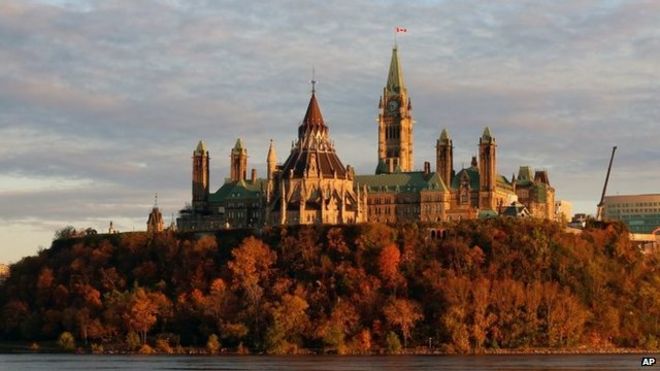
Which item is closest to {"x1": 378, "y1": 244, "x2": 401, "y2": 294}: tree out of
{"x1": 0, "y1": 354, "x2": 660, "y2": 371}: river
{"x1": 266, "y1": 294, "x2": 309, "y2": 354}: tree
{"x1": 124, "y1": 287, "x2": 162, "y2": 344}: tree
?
{"x1": 266, "y1": 294, "x2": 309, "y2": 354}: tree

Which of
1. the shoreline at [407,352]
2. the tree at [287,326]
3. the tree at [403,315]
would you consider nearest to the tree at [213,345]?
the shoreline at [407,352]

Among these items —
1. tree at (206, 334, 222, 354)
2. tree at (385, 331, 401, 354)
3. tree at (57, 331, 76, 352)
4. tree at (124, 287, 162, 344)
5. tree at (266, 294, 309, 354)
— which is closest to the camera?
tree at (385, 331, 401, 354)

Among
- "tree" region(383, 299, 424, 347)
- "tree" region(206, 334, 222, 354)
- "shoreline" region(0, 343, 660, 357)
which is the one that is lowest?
"shoreline" region(0, 343, 660, 357)

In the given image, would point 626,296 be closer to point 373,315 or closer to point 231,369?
point 373,315

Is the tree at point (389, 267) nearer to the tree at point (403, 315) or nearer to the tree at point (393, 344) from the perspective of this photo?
the tree at point (403, 315)

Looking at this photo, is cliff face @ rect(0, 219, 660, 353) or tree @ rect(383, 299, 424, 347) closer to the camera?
cliff face @ rect(0, 219, 660, 353)

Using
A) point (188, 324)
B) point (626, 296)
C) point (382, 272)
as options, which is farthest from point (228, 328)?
point (626, 296)

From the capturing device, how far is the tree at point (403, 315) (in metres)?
184

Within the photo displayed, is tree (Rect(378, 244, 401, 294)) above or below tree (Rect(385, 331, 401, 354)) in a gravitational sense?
above

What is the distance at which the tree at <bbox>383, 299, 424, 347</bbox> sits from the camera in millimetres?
183500

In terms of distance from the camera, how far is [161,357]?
585 feet

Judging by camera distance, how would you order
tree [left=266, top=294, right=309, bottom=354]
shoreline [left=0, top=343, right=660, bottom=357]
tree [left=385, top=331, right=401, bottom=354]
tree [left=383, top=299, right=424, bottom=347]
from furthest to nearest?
1. tree [left=383, top=299, right=424, bottom=347]
2. tree [left=266, top=294, right=309, bottom=354]
3. tree [left=385, top=331, right=401, bottom=354]
4. shoreline [left=0, top=343, right=660, bottom=357]

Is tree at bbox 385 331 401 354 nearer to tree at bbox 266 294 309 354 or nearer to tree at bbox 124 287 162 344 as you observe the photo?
tree at bbox 266 294 309 354

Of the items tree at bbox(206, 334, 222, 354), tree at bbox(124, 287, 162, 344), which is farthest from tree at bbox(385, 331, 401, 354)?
tree at bbox(124, 287, 162, 344)
